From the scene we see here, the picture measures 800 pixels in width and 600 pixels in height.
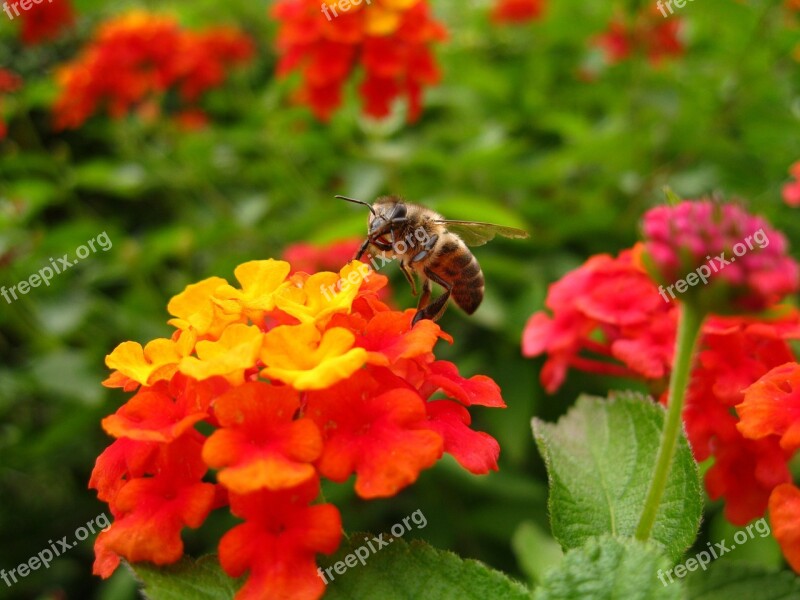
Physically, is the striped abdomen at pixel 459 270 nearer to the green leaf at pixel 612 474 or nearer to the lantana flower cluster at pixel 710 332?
the lantana flower cluster at pixel 710 332

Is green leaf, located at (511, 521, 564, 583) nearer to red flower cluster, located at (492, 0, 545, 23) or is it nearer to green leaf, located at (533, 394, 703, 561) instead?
green leaf, located at (533, 394, 703, 561)

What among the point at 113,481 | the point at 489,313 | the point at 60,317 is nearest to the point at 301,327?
the point at 113,481

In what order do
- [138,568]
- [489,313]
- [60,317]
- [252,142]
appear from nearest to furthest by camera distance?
1. [138,568]
2. [489,313]
3. [60,317]
4. [252,142]

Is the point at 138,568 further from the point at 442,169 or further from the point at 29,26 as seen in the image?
the point at 29,26

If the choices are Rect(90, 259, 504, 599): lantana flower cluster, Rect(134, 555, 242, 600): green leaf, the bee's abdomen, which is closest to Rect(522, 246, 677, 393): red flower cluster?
the bee's abdomen

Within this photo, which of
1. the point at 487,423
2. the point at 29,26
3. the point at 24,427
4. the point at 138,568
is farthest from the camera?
the point at 29,26

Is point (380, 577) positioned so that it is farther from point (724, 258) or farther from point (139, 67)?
point (139, 67)
